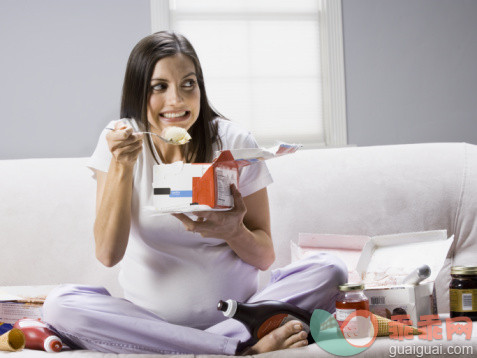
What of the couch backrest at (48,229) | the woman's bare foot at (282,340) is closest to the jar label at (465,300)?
the woman's bare foot at (282,340)

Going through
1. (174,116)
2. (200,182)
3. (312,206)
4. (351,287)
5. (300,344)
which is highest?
(174,116)

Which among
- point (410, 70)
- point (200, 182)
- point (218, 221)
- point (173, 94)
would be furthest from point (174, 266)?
point (410, 70)

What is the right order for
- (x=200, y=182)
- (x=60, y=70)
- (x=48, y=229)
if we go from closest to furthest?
(x=200, y=182) → (x=48, y=229) → (x=60, y=70)

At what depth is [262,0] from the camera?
11.1ft

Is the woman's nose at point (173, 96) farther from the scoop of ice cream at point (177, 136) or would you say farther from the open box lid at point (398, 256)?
the open box lid at point (398, 256)

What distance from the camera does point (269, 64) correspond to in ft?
11.1

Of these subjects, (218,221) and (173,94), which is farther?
(173,94)

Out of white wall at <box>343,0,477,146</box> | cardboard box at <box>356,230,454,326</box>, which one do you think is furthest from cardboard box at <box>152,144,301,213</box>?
white wall at <box>343,0,477,146</box>

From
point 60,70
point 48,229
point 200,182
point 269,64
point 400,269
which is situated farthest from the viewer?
point 269,64

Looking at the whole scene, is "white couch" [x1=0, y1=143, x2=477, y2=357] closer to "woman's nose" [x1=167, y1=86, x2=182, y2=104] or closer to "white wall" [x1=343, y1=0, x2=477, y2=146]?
"woman's nose" [x1=167, y1=86, x2=182, y2=104]

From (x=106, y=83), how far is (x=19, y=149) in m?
0.60

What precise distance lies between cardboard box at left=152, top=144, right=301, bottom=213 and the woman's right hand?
2.9 inches

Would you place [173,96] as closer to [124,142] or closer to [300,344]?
[124,142]

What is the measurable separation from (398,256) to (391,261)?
0.03 meters
